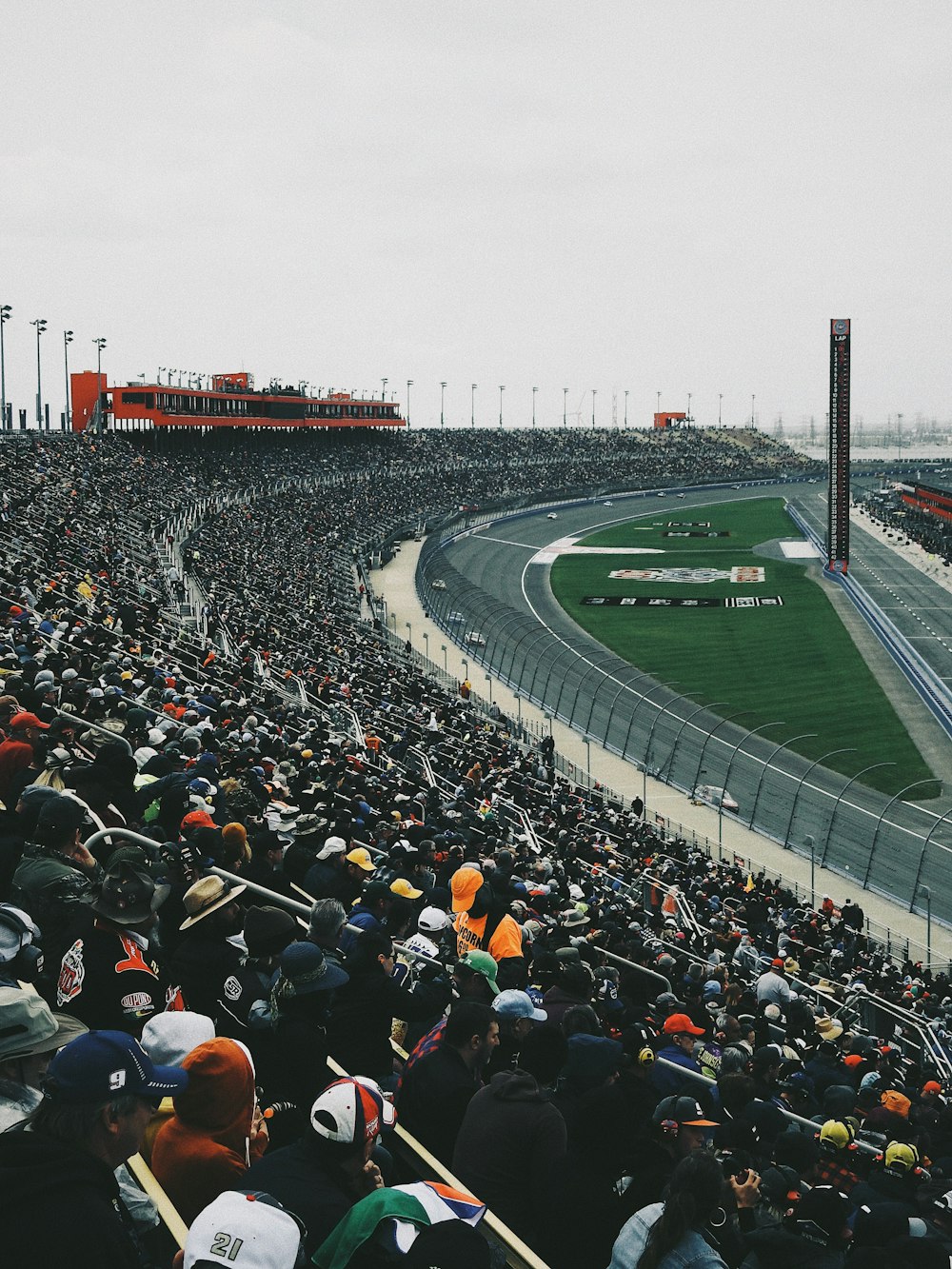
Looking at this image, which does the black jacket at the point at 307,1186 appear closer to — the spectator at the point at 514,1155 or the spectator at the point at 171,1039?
the spectator at the point at 171,1039

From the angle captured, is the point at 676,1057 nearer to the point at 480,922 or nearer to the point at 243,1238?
the point at 480,922

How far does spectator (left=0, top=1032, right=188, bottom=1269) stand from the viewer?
3096mm

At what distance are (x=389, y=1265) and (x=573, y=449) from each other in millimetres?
125177

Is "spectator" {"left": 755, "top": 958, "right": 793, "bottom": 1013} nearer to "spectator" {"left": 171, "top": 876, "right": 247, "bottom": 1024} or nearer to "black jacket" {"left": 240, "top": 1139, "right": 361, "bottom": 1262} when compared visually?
"spectator" {"left": 171, "top": 876, "right": 247, "bottom": 1024}

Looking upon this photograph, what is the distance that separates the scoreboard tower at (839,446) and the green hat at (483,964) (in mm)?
61229

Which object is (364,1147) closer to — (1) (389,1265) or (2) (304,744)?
(1) (389,1265)

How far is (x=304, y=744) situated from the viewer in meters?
16.9

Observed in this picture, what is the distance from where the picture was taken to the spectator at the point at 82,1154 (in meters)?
3.10

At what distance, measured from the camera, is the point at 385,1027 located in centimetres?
575

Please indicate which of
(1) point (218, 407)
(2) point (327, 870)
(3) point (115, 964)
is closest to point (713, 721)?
(2) point (327, 870)

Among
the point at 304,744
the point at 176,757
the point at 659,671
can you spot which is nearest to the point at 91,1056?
the point at 176,757

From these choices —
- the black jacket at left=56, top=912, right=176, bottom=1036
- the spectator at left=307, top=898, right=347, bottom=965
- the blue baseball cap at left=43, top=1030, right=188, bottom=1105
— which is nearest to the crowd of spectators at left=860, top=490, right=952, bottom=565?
the spectator at left=307, top=898, right=347, bottom=965

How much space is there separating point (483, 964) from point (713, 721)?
31.7 meters

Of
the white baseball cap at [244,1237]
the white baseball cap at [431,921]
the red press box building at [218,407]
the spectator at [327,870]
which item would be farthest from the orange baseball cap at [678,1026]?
the red press box building at [218,407]
